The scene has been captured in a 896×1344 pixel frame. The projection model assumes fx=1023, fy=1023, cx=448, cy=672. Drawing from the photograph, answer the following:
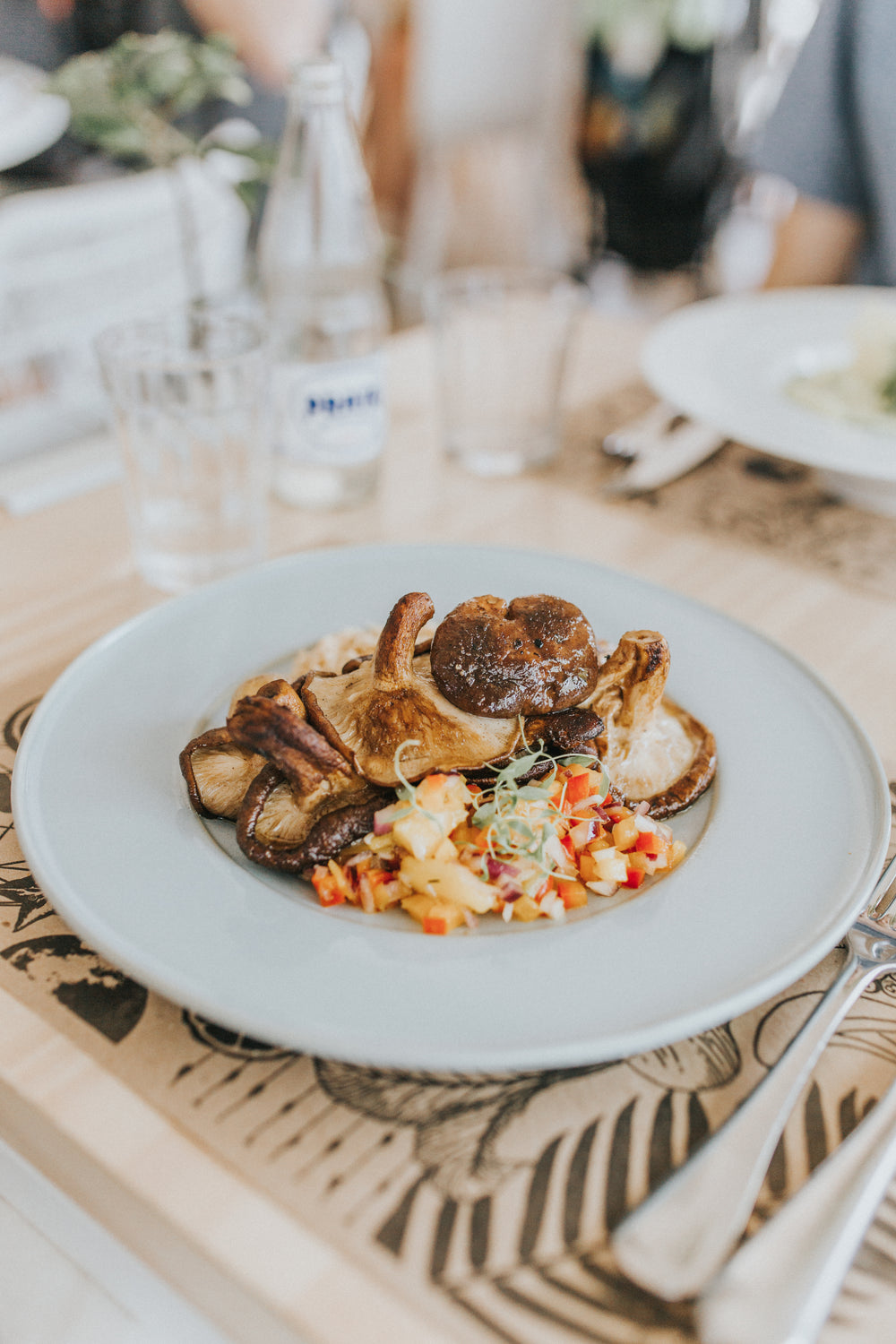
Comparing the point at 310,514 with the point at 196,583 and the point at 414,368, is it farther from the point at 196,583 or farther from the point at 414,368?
the point at 414,368

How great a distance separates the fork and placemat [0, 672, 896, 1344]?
0.6 inches

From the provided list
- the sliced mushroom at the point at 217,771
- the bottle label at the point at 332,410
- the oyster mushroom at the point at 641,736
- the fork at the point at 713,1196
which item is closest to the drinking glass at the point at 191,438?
the bottle label at the point at 332,410

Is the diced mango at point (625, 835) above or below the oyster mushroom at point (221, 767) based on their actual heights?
below

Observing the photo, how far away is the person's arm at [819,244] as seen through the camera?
8.86ft

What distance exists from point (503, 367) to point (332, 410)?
362mm

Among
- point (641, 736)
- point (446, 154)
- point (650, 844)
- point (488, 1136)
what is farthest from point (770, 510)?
point (446, 154)

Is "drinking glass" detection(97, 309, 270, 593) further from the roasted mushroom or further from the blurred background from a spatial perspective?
the blurred background

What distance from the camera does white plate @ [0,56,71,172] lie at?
228 centimetres

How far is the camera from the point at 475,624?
716 millimetres

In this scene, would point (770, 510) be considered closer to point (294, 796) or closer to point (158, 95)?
point (294, 796)

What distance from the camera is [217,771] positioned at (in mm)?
728

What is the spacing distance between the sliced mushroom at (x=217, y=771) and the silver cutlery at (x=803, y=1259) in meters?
0.42

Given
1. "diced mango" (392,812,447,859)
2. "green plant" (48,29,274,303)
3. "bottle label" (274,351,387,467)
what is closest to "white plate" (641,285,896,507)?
"bottle label" (274,351,387,467)

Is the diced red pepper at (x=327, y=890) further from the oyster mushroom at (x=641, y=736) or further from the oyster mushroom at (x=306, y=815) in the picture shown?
the oyster mushroom at (x=641, y=736)
